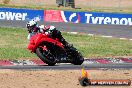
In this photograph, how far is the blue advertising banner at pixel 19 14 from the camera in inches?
1789

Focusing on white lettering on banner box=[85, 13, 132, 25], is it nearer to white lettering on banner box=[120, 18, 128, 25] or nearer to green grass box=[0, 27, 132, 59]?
white lettering on banner box=[120, 18, 128, 25]

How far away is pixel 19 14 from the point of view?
4631 cm

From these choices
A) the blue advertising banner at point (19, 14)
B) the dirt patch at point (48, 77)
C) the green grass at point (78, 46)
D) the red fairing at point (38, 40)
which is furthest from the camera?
the blue advertising banner at point (19, 14)

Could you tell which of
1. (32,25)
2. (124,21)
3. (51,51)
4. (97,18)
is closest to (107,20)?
(97,18)

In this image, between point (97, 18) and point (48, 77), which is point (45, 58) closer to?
point (48, 77)

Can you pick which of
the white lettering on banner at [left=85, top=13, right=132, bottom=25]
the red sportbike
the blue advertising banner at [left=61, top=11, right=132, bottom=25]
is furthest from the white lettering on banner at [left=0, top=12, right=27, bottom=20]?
the red sportbike

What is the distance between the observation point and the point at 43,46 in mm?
18047

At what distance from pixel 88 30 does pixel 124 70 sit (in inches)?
833

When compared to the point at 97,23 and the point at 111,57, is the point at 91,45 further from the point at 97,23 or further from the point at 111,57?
the point at 97,23

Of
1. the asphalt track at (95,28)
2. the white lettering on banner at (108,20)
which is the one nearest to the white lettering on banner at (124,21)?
the white lettering on banner at (108,20)

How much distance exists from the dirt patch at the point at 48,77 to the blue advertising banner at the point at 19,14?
29048mm

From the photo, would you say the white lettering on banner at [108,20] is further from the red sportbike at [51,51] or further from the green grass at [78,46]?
the red sportbike at [51,51]

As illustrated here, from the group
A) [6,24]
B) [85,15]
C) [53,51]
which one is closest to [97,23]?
[85,15]

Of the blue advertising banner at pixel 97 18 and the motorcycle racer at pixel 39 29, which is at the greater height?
the motorcycle racer at pixel 39 29
